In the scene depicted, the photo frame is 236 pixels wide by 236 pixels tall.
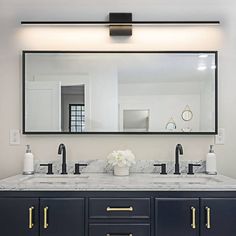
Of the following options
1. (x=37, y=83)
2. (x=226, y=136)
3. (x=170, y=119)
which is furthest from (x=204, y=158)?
(x=37, y=83)

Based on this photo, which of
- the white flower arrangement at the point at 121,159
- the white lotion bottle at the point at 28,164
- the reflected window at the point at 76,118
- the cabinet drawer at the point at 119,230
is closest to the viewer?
the cabinet drawer at the point at 119,230

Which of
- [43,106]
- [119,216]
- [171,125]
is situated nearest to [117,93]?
[171,125]

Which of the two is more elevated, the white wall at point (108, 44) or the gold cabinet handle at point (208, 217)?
the white wall at point (108, 44)

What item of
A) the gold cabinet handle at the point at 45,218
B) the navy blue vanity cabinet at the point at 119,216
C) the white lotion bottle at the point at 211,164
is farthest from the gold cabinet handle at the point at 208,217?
the gold cabinet handle at the point at 45,218

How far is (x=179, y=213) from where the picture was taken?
199cm

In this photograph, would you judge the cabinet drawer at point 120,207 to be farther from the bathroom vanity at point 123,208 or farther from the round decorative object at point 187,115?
the round decorative object at point 187,115

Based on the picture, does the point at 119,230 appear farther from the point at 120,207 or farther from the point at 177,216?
the point at 177,216

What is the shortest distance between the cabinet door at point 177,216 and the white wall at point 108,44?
0.64 meters

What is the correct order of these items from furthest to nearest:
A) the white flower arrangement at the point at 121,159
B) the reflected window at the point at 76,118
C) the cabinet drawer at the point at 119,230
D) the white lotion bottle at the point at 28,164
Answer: the reflected window at the point at 76,118
the white lotion bottle at the point at 28,164
the white flower arrangement at the point at 121,159
the cabinet drawer at the point at 119,230

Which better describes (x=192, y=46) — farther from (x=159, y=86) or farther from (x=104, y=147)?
(x=104, y=147)

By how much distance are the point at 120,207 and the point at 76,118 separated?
90 centimetres

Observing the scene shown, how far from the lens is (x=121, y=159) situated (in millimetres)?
2363

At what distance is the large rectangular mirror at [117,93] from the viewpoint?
8.48 feet

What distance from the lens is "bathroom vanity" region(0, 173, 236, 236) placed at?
1.99 m
